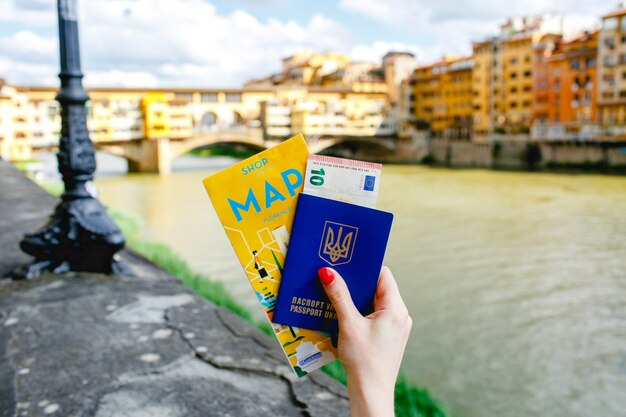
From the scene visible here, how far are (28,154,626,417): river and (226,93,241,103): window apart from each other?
79.2 ft

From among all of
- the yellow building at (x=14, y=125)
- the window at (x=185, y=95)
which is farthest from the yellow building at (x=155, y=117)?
the window at (x=185, y=95)

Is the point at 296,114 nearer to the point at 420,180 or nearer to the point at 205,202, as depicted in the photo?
the point at 420,180

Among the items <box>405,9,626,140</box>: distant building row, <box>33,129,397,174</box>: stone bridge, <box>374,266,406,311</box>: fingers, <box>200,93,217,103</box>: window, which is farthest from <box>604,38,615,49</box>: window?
<box>374,266,406,311</box>: fingers

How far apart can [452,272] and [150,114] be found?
25.8m

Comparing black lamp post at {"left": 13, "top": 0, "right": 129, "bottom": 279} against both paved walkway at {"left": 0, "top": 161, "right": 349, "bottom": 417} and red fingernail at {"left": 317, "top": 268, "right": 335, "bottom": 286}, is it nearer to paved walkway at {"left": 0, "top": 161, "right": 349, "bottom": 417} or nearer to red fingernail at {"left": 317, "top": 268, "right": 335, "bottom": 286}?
paved walkway at {"left": 0, "top": 161, "right": 349, "bottom": 417}

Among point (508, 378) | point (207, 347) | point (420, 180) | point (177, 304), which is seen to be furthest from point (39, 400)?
point (420, 180)

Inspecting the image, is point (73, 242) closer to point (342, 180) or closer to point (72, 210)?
point (72, 210)

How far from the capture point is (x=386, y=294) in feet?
3.46

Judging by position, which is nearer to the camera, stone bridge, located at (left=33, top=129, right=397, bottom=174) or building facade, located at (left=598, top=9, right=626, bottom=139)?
building facade, located at (left=598, top=9, right=626, bottom=139)

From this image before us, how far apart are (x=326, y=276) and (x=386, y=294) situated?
109 millimetres

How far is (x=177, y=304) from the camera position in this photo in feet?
8.72

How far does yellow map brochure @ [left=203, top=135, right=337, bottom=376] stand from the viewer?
1.04 m

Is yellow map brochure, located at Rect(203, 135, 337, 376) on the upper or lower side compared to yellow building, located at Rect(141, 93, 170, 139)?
lower

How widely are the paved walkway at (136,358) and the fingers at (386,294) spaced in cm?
69
